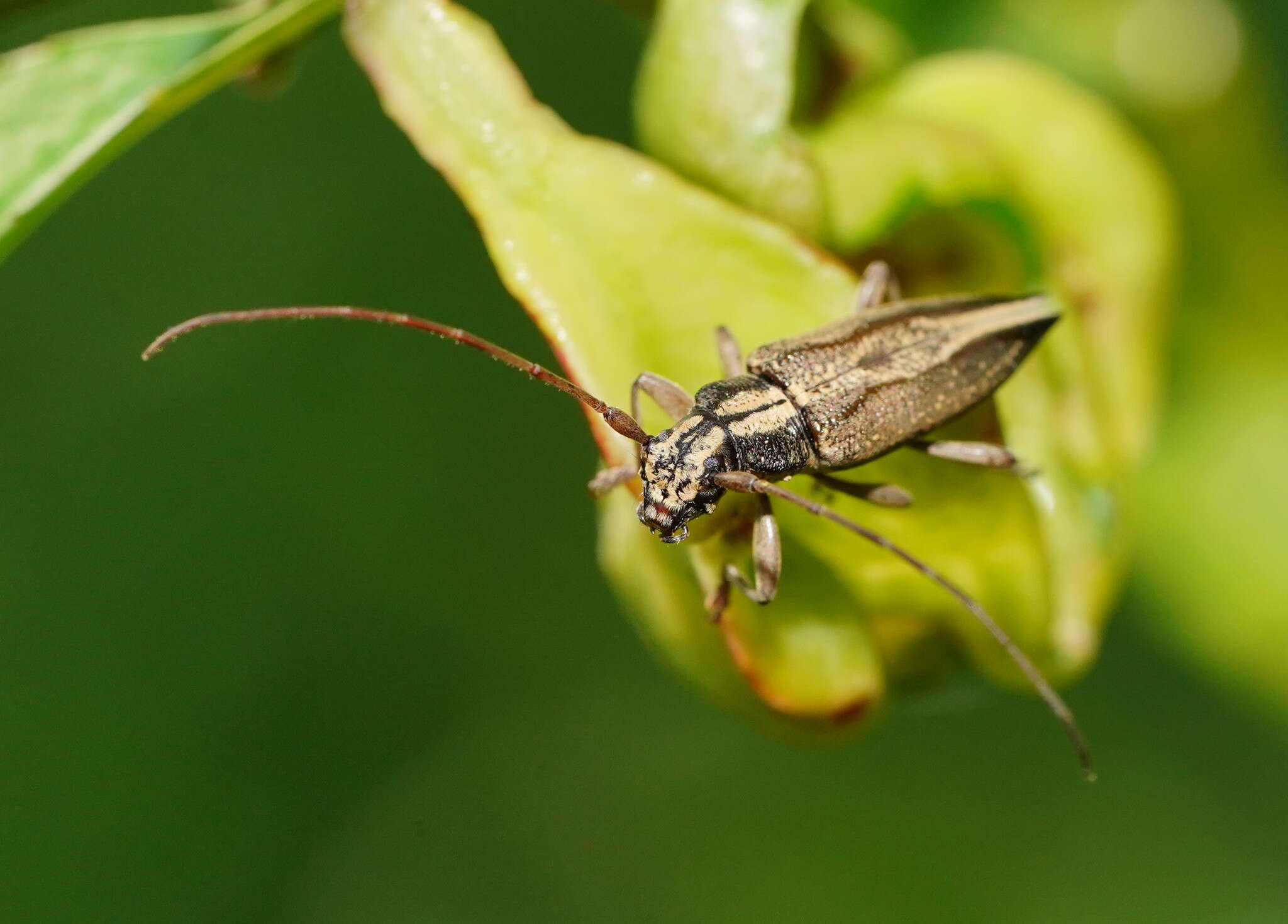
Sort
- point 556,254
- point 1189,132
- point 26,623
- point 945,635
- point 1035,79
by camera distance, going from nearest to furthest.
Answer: point 556,254
point 945,635
point 1035,79
point 1189,132
point 26,623

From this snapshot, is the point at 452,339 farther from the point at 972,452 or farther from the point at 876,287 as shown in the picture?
the point at 972,452

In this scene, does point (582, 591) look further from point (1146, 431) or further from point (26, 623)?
point (1146, 431)

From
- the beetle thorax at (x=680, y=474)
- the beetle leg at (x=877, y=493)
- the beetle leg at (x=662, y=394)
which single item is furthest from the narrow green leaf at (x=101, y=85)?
the beetle leg at (x=877, y=493)

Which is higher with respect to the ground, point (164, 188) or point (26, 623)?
point (164, 188)

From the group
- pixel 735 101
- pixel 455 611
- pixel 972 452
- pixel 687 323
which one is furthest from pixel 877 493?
pixel 455 611

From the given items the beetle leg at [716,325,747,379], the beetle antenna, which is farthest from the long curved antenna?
the beetle antenna

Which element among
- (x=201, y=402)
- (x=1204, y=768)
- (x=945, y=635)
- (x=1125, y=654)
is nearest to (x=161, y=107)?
(x=945, y=635)
